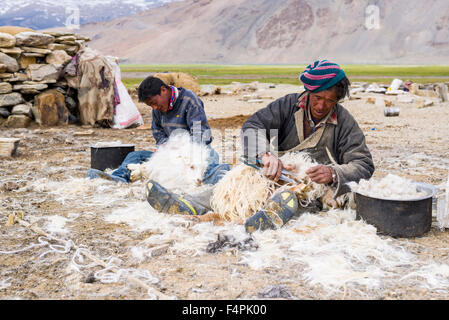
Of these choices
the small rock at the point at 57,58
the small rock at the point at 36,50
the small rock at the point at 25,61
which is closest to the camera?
the small rock at the point at 36,50

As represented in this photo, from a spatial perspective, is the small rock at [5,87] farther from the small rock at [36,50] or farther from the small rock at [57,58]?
the small rock at [57,58]

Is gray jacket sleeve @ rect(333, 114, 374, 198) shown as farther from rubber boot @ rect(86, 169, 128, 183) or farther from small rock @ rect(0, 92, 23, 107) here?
small rock @ rect(0, 92, 23, 107)

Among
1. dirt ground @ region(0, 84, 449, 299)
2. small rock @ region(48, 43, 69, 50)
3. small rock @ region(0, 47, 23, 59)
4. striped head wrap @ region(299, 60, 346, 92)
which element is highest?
small rock @ region(48, 43, 69, 50)

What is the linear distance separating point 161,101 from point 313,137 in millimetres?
1605

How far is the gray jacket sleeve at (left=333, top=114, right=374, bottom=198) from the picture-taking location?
316 cm

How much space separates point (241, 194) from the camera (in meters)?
3.32

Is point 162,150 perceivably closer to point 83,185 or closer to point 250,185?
point 83,185

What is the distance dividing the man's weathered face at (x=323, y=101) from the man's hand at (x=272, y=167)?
1.53 ft

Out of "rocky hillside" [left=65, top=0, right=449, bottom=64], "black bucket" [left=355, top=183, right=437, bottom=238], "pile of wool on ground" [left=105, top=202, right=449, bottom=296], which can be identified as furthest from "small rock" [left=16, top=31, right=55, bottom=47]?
"rocky hillside" [left=65, top=0, right=449, bottom=64]

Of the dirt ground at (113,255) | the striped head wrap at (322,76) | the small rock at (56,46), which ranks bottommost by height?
the dirt ground at (113,255)

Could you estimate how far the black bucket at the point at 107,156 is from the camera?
496cm

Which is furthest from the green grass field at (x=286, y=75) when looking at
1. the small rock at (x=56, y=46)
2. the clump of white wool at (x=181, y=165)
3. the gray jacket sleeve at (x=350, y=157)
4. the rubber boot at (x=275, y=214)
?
the rubber boot at (x=275, y=214)

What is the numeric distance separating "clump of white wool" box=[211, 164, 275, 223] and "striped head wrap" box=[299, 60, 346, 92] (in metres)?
0.74

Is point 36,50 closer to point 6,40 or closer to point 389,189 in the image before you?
point 6,40
